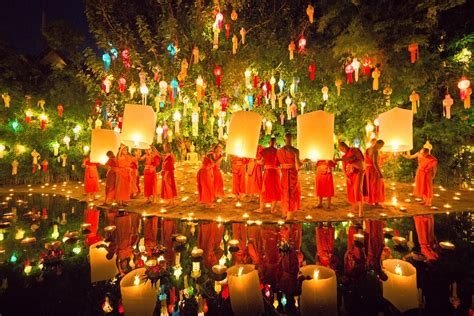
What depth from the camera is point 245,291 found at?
3.24m

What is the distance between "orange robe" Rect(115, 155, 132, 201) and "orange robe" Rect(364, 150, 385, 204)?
6223 millimetres

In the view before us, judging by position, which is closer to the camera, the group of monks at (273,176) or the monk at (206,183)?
the group of monks at (273,176)

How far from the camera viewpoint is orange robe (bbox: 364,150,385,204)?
757 cm

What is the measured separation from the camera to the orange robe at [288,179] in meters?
6.29

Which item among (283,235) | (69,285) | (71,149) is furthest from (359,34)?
(71,149)

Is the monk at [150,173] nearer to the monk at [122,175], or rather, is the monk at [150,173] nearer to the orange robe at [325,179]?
the monk at [122,175]

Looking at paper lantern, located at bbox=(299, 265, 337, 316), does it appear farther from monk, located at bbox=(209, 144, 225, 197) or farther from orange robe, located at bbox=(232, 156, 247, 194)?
orange robe, located at bbox=(232, 156, 247, 194)

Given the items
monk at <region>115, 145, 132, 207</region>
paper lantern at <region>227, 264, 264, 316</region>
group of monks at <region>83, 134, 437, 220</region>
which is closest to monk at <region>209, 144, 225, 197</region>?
group of monks at <region>83, 134, 437, 220</region>

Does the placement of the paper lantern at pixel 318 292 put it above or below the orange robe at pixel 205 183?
below

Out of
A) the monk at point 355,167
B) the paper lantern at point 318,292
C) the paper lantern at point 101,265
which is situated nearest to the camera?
the paper lantern at point 318,292

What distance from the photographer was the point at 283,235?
5.31m

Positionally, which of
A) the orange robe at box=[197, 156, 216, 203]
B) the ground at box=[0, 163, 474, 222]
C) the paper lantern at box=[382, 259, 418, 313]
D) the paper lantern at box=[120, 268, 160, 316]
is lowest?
the paper lantern at box=[120, 268, 160, 316]

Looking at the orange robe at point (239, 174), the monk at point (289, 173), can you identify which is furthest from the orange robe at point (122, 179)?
the monk at point (289, 173)

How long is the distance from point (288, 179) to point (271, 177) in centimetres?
56
